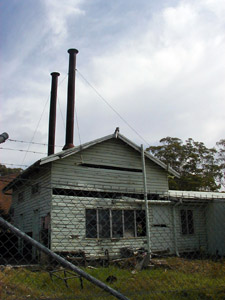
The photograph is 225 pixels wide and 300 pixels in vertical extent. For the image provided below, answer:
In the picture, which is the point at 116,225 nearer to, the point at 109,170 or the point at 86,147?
the point at 109,170

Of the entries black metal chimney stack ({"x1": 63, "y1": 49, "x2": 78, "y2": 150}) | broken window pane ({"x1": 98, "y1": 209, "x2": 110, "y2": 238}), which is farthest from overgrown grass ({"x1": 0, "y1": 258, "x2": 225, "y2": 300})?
black metal chimney stack ({"x1": 63, "y1": 49, "x2": 78, "y2": 150})

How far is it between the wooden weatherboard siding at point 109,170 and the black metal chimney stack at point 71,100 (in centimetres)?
358

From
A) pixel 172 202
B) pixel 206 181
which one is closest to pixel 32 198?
pixel 172 202

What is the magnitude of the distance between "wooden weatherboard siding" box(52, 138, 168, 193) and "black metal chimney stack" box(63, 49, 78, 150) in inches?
141

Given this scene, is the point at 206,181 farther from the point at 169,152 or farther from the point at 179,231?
the point at 179,231

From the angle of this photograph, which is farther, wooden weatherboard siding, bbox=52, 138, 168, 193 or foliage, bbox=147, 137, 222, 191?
foliage, bbox=147, 137, 222, 191

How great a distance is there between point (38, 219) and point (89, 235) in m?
2.85

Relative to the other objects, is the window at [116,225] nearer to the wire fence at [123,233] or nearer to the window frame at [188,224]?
the wire fence at [123,233]

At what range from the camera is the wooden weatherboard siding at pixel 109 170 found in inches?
559

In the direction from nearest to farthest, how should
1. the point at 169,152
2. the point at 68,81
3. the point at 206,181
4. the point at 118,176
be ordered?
the point at 118,176
the point at 68,81
the point at 206,181
the point at 169,152

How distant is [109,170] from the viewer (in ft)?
50.7

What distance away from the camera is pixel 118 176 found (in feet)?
51.4

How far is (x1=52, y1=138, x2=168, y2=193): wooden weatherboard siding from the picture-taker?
1421cm

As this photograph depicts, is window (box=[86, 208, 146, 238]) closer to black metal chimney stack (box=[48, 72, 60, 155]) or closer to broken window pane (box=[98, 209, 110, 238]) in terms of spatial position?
broken window pane (box=[98, 209, 110, 238])
